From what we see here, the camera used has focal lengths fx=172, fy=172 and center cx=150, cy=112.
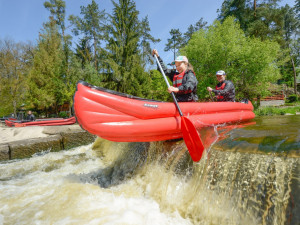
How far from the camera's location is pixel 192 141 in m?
2.56

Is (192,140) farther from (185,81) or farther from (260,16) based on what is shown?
(260,16)

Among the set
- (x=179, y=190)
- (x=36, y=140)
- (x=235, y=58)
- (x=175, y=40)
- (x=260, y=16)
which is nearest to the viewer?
(x=179, y=190)

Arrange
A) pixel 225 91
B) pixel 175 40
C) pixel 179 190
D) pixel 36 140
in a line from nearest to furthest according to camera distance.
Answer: pixel 179 190 < pixel 225 91 < pixel 36 140 < pixel 175 40

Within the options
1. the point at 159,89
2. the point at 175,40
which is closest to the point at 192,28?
the point at 175,40

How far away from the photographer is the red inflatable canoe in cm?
239

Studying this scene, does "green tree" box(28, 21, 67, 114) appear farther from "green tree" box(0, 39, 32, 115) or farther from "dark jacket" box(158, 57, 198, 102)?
"dark jacket" box(158, 57, 198, 102)

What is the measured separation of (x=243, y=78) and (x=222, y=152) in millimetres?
12220

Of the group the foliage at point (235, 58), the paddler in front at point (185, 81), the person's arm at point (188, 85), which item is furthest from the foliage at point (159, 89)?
the person's arm at point (188, 85)

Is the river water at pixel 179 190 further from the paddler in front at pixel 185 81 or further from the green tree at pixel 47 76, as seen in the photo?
the green tree at pixel 47 76

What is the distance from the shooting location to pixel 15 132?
277 inches

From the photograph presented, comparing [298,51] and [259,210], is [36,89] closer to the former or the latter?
[259,210]

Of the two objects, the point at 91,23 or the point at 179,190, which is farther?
the point at 91,23

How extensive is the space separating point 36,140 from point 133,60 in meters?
11.8

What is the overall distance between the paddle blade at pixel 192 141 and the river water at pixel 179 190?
112mm
